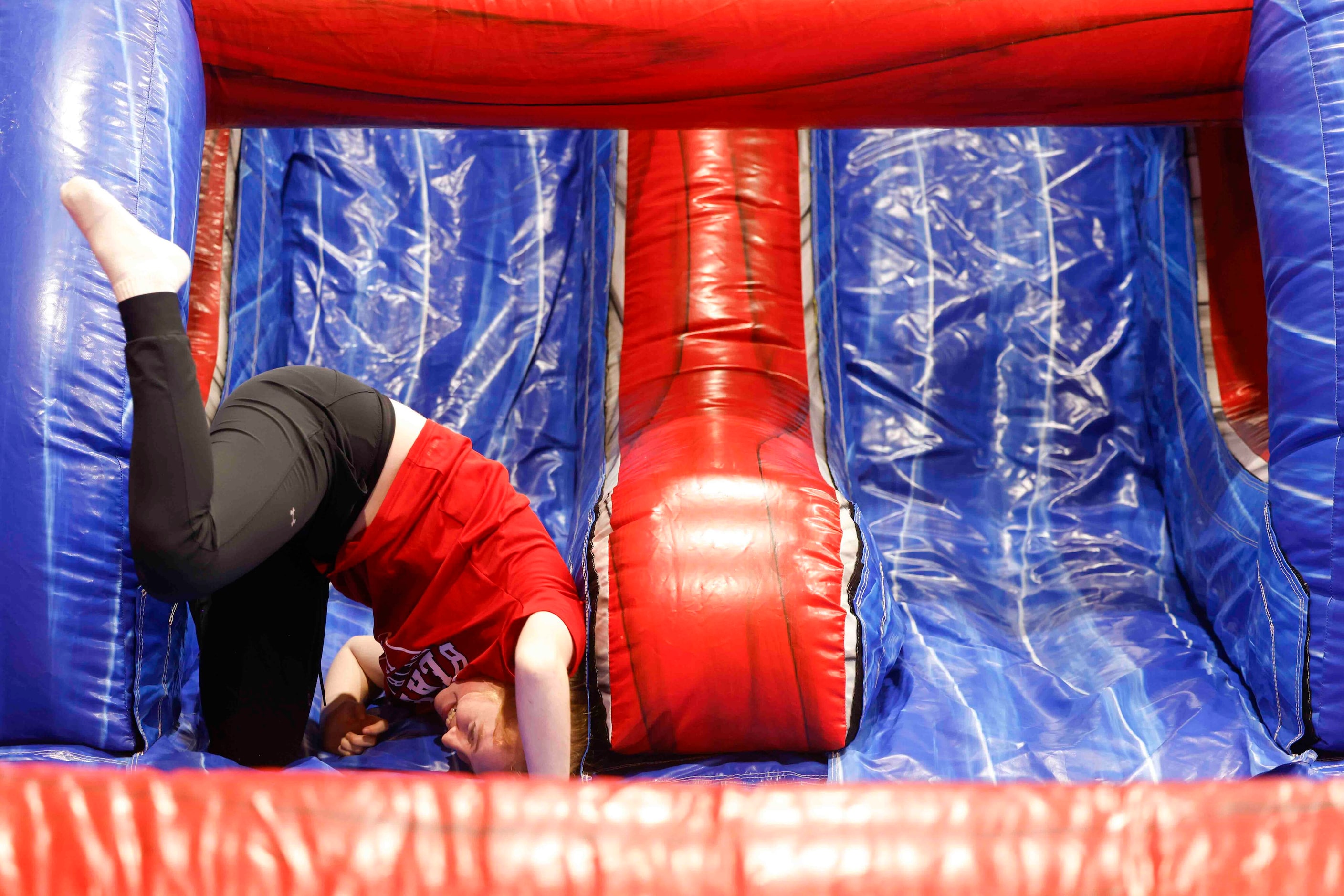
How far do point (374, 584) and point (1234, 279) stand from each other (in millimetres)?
1608

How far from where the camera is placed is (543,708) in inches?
53.0

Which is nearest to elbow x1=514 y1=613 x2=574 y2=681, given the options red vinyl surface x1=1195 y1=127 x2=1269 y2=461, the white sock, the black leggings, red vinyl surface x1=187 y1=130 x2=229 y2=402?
the black leggings

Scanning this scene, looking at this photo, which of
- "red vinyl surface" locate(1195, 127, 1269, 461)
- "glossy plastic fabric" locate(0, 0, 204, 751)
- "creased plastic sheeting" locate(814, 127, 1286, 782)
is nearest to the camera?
"glossy plastic fabric" locate(0, 0, 204, 751)


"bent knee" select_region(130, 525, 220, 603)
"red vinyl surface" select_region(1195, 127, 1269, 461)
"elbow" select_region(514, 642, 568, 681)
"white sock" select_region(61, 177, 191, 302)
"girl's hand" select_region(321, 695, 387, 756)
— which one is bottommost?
"girl's hand" select_region(321, 695, 387, 756)

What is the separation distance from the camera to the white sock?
1158mm

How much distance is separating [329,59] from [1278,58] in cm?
130

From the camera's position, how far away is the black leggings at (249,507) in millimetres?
1151

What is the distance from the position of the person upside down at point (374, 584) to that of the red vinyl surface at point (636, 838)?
63cm

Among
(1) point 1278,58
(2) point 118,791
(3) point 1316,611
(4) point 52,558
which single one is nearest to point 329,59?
(4) point 52,558

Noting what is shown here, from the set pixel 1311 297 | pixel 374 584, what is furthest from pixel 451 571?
pixel 1311 297

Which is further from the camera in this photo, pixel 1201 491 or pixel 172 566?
pixel 1201 491

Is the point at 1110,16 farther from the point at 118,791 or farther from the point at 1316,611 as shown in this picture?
the point at 118,791

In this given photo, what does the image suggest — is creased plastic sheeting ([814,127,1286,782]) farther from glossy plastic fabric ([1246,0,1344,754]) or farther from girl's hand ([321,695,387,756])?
girl's hand ([321,695,387,756])

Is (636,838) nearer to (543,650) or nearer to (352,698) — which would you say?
(543,650)
